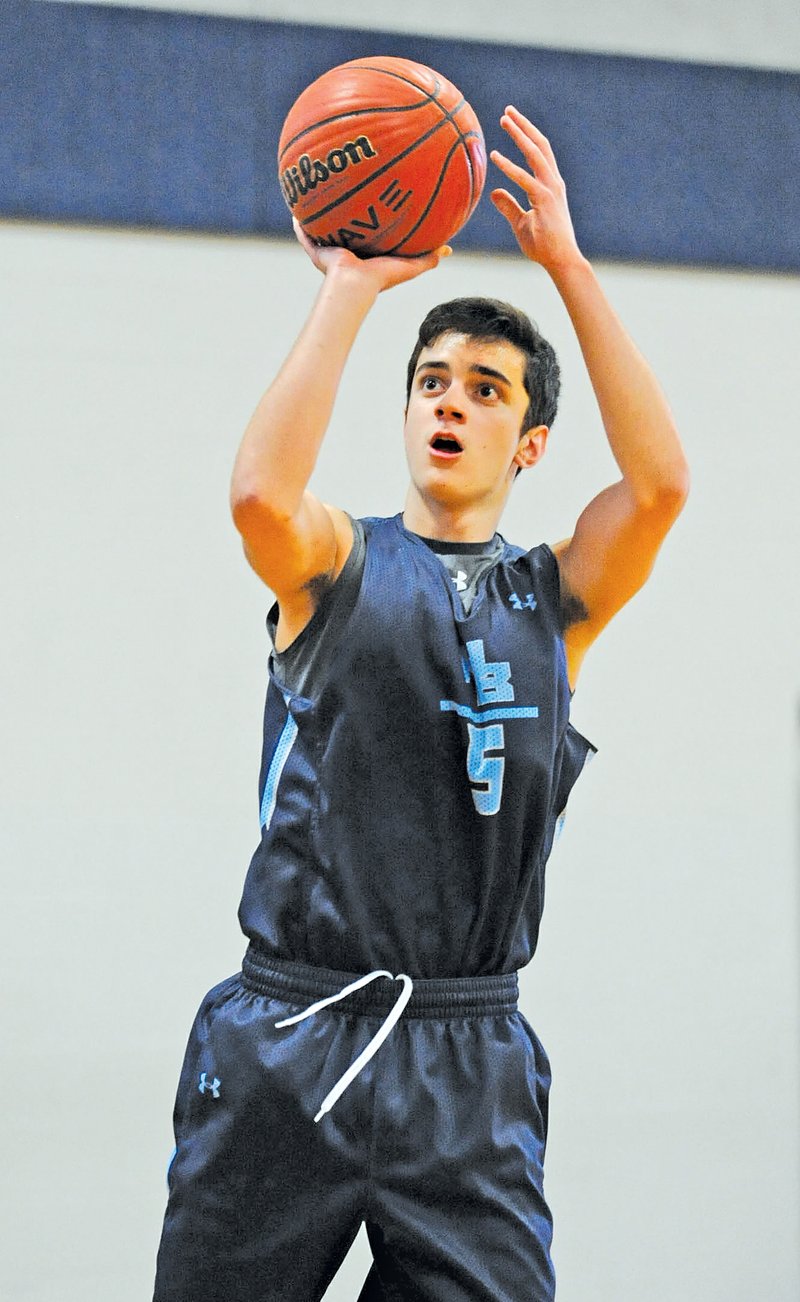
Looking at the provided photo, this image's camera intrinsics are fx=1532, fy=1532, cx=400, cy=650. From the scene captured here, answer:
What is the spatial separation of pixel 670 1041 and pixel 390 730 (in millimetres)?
2151

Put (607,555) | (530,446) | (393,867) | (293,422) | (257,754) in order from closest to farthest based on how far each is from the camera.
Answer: (293,422)
(393,867)
(607,555)
(530,446)
(257,754)

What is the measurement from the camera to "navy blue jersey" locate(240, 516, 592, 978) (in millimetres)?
1932

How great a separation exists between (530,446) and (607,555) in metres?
0.25

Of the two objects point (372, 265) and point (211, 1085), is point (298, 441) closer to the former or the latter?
point (372, 265)

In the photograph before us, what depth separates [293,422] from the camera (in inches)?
71.4

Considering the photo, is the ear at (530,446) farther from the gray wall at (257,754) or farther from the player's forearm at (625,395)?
the gray wall at (257,754)

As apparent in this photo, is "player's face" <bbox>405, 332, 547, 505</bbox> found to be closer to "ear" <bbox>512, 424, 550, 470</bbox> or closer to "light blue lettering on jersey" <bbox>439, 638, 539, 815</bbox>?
"ear" <bbox>512, 424, 550, 470</bbox>

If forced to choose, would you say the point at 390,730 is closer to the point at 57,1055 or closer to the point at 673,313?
the point at 57,1055

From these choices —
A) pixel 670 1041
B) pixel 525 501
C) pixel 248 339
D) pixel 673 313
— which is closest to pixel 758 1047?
pixel 670 1041

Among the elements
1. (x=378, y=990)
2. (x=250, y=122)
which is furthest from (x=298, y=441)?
(x=250, y=122)

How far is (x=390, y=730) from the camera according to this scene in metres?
1.96

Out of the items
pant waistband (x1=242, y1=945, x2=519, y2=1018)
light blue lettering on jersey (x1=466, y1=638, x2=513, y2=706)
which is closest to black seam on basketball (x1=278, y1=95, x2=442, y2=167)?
light blue lettering on jersey (x1=466, y1=638, x2=513, y2=706)

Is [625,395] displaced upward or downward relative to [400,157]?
downward

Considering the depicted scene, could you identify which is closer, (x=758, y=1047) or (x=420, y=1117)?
(x=420, y=1117)
